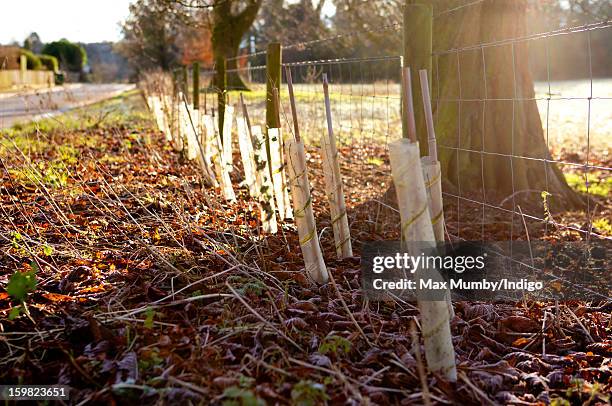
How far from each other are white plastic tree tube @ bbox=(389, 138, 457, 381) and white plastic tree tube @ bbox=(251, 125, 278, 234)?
5.10ft

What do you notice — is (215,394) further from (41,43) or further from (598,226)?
(41,43)

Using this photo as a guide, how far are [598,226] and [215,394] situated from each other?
167 inches

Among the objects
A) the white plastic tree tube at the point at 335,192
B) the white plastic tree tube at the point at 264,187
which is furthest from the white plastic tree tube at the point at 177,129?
the white plastic tree tube at the point at 335,192

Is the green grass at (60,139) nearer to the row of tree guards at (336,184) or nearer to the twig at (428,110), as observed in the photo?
the row of tree guards at (336,184)

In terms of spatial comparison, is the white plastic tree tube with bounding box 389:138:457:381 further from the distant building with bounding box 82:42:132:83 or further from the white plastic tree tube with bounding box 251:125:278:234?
the distant building with bounding box 82:42:132:83

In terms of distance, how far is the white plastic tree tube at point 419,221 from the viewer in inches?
92.2

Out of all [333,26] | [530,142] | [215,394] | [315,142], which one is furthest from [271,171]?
[333,26]

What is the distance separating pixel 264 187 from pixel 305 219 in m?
0.53

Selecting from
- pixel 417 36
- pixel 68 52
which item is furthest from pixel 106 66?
pixel 417 36

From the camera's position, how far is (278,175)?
4574mm

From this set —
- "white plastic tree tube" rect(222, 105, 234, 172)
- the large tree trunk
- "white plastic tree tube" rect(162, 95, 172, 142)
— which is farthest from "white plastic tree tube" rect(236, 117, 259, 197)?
"white plastic tree tube" rect(162, 95, 172, 142)

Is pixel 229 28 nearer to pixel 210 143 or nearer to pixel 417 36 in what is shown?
pixel 210 143

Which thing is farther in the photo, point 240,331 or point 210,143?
point 210,143

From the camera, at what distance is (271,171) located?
4480 millimetres
